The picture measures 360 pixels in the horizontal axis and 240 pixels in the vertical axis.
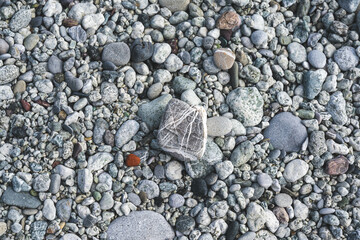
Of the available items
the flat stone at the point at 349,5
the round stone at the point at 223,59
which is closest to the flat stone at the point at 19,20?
the round stone at the point at 223,59

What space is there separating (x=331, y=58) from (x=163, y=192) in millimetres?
1796

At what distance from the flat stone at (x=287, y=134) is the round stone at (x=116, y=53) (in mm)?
1232

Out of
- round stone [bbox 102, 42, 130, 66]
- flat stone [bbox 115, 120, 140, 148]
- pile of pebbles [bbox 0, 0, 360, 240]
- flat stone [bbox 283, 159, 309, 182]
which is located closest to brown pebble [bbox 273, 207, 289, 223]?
pile of pebbles [bbox 0, 0, 360, 240]

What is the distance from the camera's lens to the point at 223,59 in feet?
10.0

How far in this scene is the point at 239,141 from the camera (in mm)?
2961

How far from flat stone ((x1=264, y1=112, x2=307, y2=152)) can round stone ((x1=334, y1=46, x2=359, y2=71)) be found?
2.17 feet

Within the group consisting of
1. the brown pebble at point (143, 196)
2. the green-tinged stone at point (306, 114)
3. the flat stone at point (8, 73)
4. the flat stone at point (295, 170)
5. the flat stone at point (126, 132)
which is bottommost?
the brown pebble at point (143, 196)

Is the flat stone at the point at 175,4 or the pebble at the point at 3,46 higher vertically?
Answer: the flat stone at the point at 175,4

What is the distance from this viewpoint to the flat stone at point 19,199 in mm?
2627

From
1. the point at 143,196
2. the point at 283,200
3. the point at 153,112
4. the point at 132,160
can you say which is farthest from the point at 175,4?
the point at 283,200

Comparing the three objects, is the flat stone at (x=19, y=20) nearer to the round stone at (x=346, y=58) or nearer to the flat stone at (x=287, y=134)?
the flat stone at (x=287, y=134)

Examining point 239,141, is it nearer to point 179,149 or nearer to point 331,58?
point 179,149

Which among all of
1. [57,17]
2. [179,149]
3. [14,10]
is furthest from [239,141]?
[14,10]

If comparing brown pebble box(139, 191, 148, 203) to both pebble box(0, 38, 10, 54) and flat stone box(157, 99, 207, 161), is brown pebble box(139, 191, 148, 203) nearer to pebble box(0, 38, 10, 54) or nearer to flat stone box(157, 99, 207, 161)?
flat stone box(157, 99, 207, 161)
